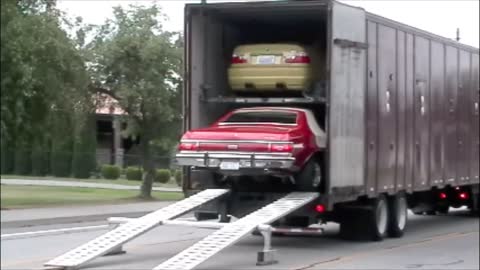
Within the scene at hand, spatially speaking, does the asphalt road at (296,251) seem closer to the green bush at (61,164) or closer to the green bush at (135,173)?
the green bush at (135,173)

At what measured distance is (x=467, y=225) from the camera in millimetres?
21141

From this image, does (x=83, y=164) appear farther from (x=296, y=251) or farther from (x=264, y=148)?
(x=296, y=251)

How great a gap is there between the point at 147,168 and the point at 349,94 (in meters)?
13.8

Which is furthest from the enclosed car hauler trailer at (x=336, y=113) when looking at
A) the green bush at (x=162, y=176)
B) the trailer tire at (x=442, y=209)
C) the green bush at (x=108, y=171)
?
the green bush at (x=162, y=176)

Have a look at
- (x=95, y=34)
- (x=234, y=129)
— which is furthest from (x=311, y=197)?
(x=95, y=34)

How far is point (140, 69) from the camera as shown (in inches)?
1062

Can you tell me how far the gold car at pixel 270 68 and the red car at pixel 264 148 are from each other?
0.53 metres

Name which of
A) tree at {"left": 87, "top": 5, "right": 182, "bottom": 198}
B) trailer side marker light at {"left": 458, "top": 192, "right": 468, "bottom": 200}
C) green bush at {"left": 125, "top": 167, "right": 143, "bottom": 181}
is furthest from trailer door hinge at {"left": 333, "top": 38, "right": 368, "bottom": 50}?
tree at {"left": 87, "top": 5, "right": 182, "bottom": 198}

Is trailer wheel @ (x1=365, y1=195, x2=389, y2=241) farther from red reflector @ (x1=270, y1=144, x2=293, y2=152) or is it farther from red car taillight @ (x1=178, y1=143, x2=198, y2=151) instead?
red car taillight @ (x1=178, y1=143, x2=198, y2=151)

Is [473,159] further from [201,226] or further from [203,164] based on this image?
[201,226]

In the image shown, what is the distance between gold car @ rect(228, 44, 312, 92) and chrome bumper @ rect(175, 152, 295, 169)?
1.83 m

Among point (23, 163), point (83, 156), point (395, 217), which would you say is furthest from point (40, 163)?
point (395, 217)

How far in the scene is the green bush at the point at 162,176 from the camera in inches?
1051

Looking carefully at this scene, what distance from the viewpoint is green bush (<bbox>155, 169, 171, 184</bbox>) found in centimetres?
2670
